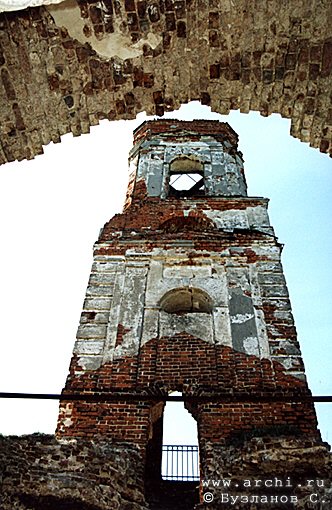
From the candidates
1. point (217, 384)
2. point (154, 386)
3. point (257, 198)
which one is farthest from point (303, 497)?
point (257, 198)

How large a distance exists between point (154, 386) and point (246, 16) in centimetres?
511

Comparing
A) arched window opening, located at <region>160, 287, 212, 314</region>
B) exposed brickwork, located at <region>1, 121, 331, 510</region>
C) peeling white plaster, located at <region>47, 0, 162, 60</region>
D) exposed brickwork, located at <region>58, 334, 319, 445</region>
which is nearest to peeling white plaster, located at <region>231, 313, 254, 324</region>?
exposed brickwork, located at <region>1, 121, 331, 510</region>

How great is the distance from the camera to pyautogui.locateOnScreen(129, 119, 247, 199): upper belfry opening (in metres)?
12.4

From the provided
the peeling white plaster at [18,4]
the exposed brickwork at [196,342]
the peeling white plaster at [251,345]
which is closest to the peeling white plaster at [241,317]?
the exposed brickwork at [196,342]

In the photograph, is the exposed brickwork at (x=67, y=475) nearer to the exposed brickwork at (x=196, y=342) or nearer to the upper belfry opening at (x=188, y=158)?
the exposed brickwork at (x=196, y=342)

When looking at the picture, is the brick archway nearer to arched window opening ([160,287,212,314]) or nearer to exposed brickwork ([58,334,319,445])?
exposed brickwork ([58,334,319,445])

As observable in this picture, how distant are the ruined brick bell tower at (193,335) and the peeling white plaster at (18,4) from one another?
3.30m

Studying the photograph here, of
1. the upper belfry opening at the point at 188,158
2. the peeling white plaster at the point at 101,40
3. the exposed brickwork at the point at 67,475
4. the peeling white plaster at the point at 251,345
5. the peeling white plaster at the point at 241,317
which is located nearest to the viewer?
the peeling white plaster at the point at 101,40

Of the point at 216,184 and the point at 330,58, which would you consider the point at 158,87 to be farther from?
the point at 216,184

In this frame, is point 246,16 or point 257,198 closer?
point 246,16

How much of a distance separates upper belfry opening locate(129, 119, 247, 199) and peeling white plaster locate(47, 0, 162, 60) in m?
7.58

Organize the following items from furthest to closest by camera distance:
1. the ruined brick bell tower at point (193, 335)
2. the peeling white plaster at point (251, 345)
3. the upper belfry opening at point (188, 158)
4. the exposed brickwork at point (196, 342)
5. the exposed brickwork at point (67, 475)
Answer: the upper belfry opening at point (188, 158) → the peeling white plaster at point (251, 345) → the ruined brick bell tower at point (193, 335) → the exposed brickwork at point (196, 342) → the exposed brickwork at point (67, 475)

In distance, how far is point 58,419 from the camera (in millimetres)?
7145

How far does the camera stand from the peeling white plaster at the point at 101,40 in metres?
3.83
